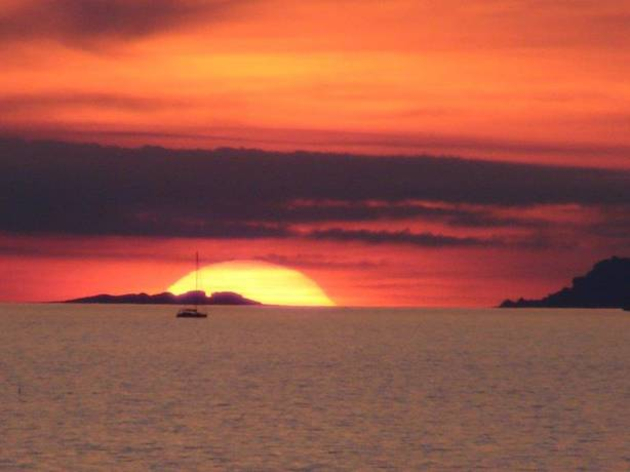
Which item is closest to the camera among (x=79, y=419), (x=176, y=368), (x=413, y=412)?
(x=79, y=419)

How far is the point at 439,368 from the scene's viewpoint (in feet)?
534

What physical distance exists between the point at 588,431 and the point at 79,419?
34470 mm

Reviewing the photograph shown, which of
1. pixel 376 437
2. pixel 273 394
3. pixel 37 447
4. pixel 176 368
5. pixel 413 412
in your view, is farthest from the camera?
pixel 176 368

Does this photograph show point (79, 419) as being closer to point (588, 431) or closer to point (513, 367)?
point (588, 431)

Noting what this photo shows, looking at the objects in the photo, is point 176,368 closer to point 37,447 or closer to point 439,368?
point 439,368

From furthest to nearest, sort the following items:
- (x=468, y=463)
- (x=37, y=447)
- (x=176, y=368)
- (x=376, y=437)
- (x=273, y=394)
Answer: (x=176, y=368) < (x=273, y=394) < (x=376, y=437) < (x=37, y=447) < (x=468, y=463)

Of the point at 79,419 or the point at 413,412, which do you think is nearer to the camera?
the point at 79,419

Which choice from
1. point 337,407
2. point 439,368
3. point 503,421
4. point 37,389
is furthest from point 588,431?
point 439,368

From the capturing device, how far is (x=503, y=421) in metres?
93.2

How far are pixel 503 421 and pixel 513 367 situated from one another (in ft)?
251

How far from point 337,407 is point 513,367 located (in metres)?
70.1

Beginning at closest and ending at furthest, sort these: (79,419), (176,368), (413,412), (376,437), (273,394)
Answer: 1. (376,437)
2. (79,419)
3. (413,412)
4. (273,394)
5. (176,368)

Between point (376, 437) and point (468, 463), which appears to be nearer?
point (468, 463)

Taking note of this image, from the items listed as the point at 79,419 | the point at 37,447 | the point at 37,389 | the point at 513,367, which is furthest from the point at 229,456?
the point at 513,367
